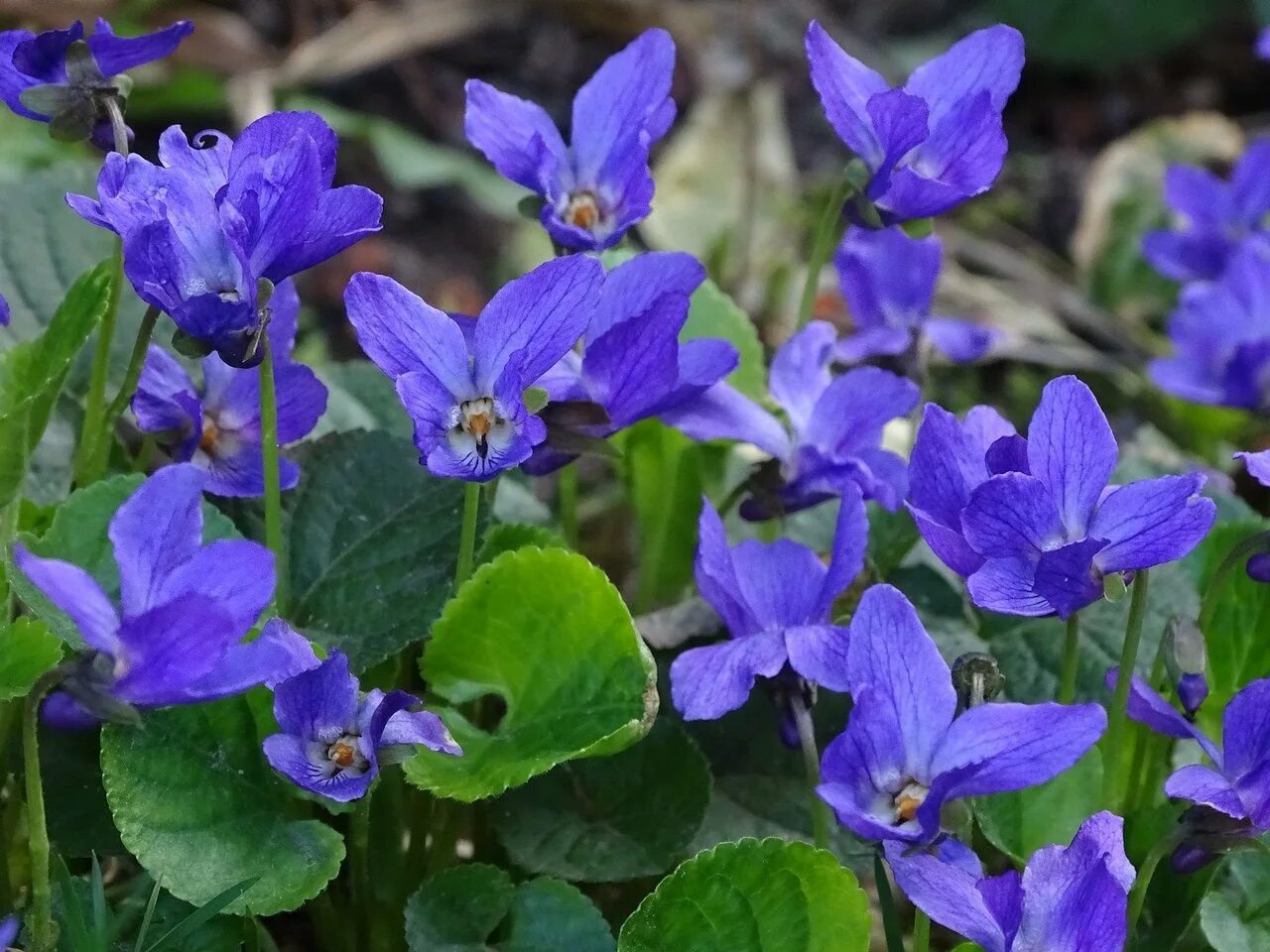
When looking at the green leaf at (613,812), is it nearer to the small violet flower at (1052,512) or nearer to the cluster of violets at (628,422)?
the cluster of violets at (628,422)

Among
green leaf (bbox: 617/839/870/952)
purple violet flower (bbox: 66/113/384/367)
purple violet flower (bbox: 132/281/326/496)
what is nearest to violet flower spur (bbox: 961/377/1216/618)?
green leaf (bbox: 617/839/870/952)

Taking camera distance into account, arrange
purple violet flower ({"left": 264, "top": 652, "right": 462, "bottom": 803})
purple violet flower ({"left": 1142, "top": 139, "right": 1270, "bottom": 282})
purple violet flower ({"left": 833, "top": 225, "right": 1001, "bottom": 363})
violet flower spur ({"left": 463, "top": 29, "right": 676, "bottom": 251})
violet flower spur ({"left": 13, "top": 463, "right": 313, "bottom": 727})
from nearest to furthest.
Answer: violet flower spur ({"left": 13, "top": 463, "right": 313, "bottom": 727})
purple violet flower ({"left": 264, "top": 652, "right": 462, "bottom": 803})
violet flower spur ({"left": 463, "top": 29, "right": 676, "bottom": 251})
purple violet flower ({"left": 833, "top": 225, "right": 1001, "bottom": 363})
purple violet flower ({"left": 1142, "top": 139, "right": 1270, "bottom": 282})

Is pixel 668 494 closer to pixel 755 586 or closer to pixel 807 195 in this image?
pixel 755 586

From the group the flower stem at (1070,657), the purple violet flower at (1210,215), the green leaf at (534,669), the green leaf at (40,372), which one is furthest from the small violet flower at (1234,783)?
the purple violet flower at (1210,215)

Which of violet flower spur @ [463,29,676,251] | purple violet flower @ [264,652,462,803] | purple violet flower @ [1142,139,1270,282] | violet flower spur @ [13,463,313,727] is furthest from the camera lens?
purple violet flower @ [1142,139,1270,282]

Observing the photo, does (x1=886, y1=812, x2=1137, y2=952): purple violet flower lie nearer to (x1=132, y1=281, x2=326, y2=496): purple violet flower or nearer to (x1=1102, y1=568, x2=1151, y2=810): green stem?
(x1=1102, y1=568, x2=1151, y2=810): green stem

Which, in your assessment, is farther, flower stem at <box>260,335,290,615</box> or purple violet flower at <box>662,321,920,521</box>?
purple violet flower at <box>662,321,920,521</box>

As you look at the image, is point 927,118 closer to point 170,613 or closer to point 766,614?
point 766,614
